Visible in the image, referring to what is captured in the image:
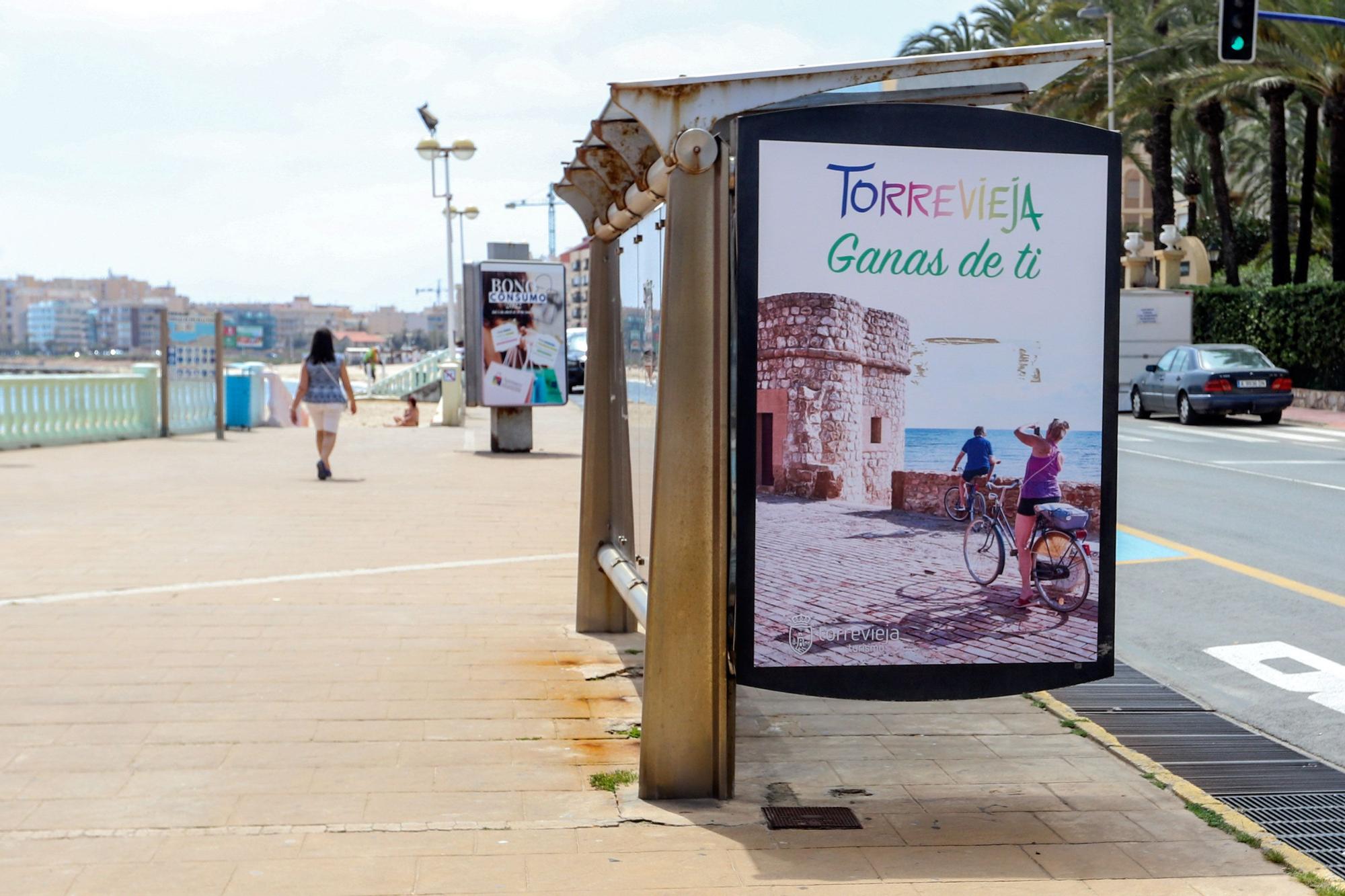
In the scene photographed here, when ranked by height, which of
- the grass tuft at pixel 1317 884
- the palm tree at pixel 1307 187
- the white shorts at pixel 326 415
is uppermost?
the palm tree at pixel 1307 187

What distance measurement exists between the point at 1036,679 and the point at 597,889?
1.65 m

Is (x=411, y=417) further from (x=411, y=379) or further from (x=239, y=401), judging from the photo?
(x=411, y=379)

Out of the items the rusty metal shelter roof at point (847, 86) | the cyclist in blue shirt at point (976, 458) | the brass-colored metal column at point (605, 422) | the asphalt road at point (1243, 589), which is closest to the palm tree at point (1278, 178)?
the asphalt road at point (1243, 589)

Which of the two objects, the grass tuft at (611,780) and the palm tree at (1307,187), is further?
the palm tree at (1307,187)

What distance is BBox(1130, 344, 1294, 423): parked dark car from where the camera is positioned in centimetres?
2716

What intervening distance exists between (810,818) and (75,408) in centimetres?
1856

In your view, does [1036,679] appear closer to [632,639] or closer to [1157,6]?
[632,639]

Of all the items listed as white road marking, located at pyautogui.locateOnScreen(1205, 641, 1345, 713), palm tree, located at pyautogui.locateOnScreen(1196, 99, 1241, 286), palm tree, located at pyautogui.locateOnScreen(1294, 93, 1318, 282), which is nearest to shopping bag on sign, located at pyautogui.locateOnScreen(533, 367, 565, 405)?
white road marking, located at pyautogui.locateOnScreen(1205, 641, 1345, 713)

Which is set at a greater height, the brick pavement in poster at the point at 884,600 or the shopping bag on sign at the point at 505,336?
the shopping bag on sign at the point at 505,336

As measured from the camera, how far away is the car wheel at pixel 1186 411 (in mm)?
27391

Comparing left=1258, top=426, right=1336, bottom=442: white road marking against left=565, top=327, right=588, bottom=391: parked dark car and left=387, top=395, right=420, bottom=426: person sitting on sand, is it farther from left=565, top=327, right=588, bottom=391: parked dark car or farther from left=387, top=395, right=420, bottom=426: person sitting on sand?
left=565, top=327, right=588, bottom=391: parked dark car

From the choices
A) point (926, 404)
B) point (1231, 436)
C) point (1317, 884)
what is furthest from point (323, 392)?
point (1231, 436)

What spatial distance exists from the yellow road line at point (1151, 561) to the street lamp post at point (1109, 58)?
26.4 meters

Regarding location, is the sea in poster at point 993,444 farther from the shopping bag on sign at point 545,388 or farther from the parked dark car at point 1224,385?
the parked dark car at point 1224,385
